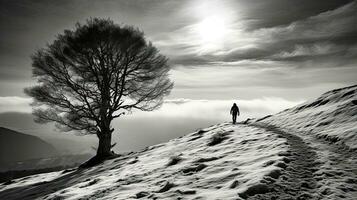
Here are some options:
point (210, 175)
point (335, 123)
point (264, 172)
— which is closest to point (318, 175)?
point (264, 172)

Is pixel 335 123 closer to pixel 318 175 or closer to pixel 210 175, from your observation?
pixel 318 175

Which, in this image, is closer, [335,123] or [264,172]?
[264,172]

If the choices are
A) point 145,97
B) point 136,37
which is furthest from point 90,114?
point 136,37

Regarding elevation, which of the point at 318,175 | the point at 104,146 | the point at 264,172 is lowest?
the point at 318,175

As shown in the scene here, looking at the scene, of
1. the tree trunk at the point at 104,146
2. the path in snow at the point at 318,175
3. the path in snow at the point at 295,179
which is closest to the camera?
the path in snow at the point at 318,175

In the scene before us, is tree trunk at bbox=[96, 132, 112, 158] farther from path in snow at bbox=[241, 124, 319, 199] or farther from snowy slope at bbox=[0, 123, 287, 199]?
path in snow at bbox=[241, 124, 319, 199]

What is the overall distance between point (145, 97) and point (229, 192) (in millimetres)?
16936

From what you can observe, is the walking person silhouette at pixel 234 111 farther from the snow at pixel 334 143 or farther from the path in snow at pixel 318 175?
the path in snow at pixel 318 175

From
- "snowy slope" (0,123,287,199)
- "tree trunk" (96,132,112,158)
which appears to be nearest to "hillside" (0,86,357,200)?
"snowy slope" (0,123,287,199)

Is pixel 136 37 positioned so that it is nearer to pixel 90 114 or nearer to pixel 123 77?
pixel 123 77

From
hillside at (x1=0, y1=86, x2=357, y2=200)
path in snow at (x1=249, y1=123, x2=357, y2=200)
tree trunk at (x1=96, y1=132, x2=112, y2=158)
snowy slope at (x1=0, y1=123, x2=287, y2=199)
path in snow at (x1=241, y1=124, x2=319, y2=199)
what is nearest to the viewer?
path in snow at (x1=249, y1=123, x2=357, y2=200)

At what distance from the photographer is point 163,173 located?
450 inches

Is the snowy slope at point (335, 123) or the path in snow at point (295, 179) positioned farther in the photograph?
the snowy slope at point (335, 123)

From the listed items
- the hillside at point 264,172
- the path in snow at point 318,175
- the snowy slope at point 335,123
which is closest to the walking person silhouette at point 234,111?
the snowy slope at point 335,123
